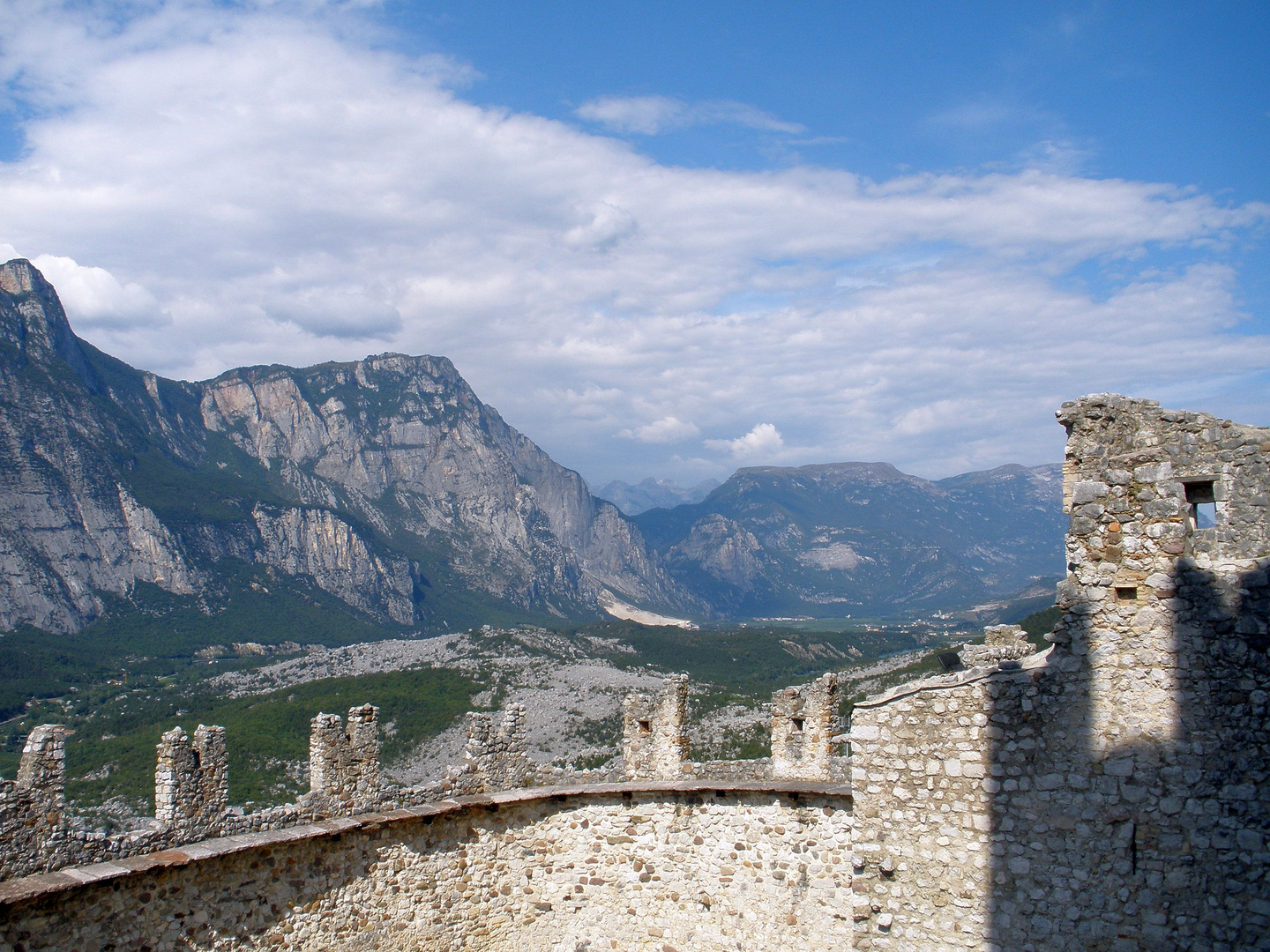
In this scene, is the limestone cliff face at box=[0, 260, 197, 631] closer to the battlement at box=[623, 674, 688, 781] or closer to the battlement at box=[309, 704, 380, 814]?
the battlement at box=[309, 704, 380, 814]

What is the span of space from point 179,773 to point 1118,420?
47.7ft

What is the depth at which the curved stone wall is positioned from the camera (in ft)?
38.2

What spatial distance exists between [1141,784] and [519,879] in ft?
33.8

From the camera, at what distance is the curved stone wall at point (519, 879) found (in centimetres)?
1163

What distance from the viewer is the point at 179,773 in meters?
14.2

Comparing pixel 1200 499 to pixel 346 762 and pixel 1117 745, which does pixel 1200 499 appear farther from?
pixel 346 762

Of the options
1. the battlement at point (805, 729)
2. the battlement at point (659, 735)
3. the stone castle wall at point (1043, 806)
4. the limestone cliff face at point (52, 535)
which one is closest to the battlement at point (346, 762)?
the stone castle wall at point (1043, 806)

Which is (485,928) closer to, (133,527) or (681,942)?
(681,942)

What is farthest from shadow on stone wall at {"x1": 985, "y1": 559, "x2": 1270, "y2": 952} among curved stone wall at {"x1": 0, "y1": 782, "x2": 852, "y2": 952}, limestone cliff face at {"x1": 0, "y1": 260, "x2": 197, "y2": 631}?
limestone cliff face at {"x1": 0, "y1": 260, "x2": 197, "y2": 631}

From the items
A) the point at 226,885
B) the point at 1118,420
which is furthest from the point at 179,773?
the point at 1118,420

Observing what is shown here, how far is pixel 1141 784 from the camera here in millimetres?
9312

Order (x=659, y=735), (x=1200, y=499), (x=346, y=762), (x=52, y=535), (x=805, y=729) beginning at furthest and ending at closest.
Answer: (x=52, y=535) → (x=805, y=729) → (x=659, y=735) → (x=346, y=762) → (x=1200, y=499)

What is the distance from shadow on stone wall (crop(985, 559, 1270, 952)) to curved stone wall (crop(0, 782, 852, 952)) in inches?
152

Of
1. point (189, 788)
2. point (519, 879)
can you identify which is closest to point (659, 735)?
point (519, 879)
